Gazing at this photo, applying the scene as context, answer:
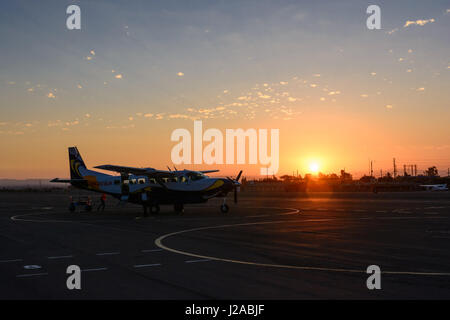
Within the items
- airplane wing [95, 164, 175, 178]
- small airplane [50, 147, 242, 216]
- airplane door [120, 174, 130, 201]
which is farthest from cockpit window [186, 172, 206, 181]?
airplane door [120, 174, 130, 201]

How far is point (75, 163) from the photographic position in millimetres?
41969

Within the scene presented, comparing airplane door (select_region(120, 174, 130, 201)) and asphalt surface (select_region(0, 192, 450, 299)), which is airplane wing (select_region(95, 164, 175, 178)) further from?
asphalt surface (select_region(0, 192, 450, 299))

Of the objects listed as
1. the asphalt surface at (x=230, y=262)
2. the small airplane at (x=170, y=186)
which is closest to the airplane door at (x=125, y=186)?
the small airplane at (x=170, y=186)

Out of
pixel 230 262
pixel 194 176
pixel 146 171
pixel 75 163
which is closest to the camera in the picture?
pixel 230 262

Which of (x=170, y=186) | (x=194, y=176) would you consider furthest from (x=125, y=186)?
(x=194, y=176)

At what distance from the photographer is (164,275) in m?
10.4

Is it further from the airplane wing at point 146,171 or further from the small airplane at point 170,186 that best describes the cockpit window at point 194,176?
the airplane wing at point 146,171

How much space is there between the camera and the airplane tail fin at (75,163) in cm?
4138

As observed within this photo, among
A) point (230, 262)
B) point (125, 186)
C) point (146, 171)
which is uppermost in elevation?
point (146, 171)

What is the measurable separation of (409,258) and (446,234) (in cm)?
679

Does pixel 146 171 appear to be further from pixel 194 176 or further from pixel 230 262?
pixel 230 262
